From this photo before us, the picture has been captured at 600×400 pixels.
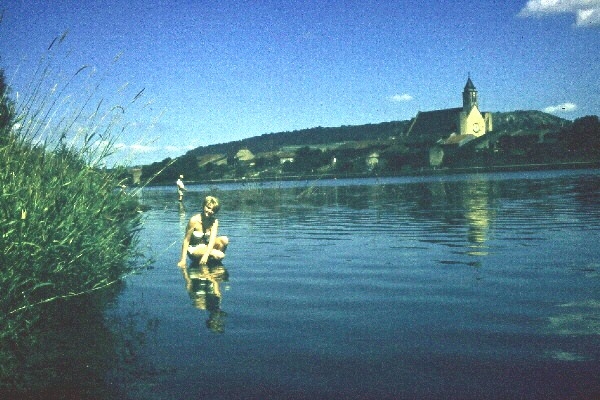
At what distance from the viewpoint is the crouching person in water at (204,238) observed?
895 cm

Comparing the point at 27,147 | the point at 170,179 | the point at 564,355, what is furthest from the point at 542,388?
the point at 170,179

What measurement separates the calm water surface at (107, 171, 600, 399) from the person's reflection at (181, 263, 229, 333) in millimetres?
26

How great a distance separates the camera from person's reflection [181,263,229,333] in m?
5.95

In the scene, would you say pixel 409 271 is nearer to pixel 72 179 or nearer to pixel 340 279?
pixel 340 279

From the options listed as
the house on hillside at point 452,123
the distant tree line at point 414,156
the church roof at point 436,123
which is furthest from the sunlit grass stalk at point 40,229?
the church roof at point 436,123

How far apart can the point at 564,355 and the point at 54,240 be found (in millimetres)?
4626

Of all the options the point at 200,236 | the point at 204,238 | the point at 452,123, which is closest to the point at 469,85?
the point at 452,123

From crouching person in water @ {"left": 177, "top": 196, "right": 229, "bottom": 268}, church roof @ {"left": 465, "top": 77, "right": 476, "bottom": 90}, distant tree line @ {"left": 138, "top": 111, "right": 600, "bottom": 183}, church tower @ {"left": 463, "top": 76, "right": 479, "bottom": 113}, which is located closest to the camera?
crouching person in water @ {"left": 177, "top": 196, "right": 229, "bottom": 268}

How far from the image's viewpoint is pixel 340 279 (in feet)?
26.6

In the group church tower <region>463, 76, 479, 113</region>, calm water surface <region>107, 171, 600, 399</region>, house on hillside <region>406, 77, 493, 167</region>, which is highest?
Result: church tower <region>463, 76, 479, 113</region>

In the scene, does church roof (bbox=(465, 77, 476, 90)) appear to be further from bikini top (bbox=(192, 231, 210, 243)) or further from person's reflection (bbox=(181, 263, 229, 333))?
person's reflection (bbox=(181, 263, 229, 333))

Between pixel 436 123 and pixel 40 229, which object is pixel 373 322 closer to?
pixel 40 229

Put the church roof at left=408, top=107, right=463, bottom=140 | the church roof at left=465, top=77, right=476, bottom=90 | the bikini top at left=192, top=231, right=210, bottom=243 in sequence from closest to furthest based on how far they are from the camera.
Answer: the bikini top at left=192, top=231, right=210, bottom=243 → the church roof at left=408, top=107, right=463, bottom=140 → the church roof at left=465, top=77, right=476, bottom=90

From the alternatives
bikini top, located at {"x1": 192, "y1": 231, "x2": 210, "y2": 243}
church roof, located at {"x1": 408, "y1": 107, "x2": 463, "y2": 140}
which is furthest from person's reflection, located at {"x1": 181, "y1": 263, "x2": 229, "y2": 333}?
church roof, located at {"x1": 408, "y1": 107, "x2": 463, "y2": 140}
